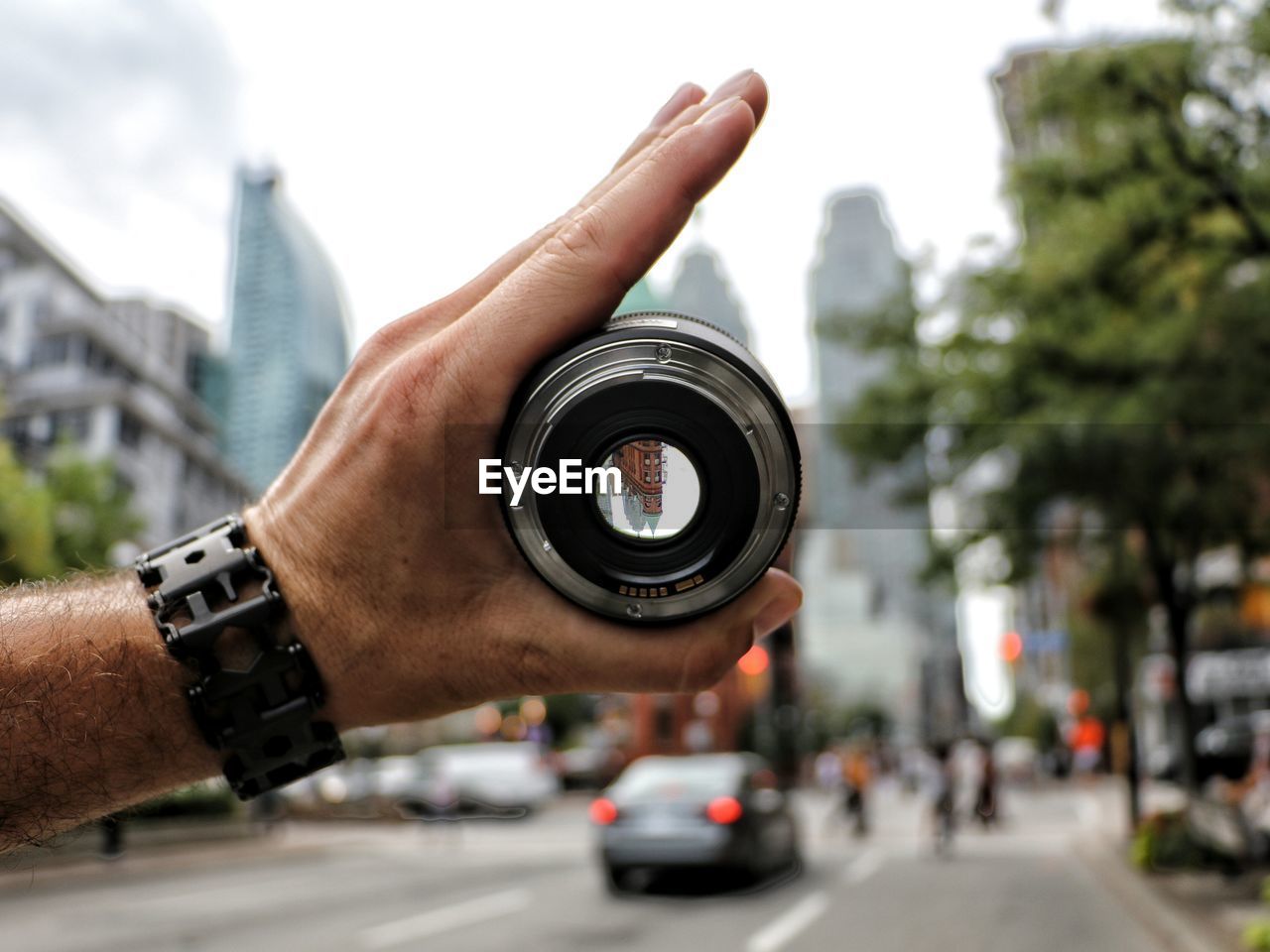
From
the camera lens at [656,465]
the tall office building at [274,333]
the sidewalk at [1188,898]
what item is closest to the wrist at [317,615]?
the camera lens at [656,465]

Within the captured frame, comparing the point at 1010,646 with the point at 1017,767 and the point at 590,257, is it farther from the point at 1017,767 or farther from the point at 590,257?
the point at 1017,767

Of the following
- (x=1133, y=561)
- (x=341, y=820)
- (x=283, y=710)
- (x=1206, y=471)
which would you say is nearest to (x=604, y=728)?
(x=341, y=820)

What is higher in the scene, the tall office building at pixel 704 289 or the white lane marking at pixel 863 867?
the tall office building at pixel 704 289

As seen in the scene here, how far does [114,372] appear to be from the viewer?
576 cm

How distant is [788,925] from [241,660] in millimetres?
9559

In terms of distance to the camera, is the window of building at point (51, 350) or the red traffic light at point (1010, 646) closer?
the window of building at point (51, 350)

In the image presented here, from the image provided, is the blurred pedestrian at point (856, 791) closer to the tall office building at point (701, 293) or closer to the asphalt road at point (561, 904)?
the asphalt road at point (561, 904)

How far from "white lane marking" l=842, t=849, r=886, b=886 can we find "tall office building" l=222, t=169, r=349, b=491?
1208cm

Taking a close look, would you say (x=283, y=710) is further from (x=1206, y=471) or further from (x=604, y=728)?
(x=604, y=728)

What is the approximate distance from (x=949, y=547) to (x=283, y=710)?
11.3 m

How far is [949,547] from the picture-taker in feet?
39.2

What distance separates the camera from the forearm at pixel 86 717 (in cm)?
115

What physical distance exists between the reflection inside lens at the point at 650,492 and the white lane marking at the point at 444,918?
8798 millimetres

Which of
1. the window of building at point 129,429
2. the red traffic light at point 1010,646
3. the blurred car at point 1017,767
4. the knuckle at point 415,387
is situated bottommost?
the blurred car at point 1017,767
